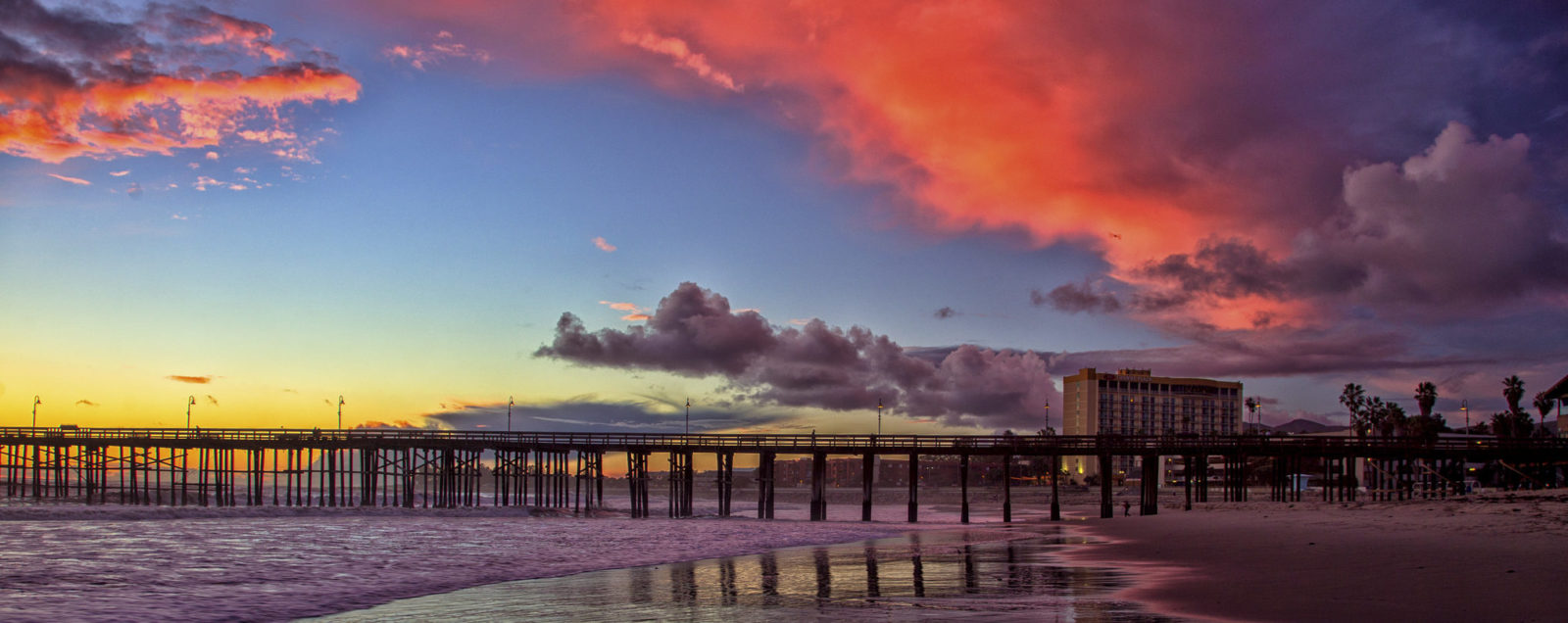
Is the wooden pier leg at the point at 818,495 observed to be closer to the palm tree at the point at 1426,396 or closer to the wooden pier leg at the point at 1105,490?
the wooden pier leg at the point at 1105,490

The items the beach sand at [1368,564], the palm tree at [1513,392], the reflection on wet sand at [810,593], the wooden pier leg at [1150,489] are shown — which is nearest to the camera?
the beach sand at [1368,564]

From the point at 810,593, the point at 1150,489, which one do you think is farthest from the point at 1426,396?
the point at 810,593

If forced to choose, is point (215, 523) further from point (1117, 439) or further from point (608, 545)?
point (1117, 439)

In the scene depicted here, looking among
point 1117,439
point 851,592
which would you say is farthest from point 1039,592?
point 1117,439

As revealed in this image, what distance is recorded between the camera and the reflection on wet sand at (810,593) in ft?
42.8

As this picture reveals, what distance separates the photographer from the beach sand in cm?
1159

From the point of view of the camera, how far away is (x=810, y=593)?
623 inches

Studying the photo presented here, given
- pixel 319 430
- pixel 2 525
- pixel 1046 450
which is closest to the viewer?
pixel 2 525

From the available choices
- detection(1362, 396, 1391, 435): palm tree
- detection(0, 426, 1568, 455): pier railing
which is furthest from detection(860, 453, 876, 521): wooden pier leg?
detection(1362, 396, 1391, 435): palm tree

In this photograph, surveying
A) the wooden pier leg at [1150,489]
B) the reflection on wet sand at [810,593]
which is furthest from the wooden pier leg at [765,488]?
the reflection on wet sand at [810,593]

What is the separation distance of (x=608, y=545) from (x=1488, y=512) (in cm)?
2438

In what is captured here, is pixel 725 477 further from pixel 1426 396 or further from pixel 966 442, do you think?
pixel 1426 396

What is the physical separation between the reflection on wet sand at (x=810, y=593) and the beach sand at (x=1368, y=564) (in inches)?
52.0

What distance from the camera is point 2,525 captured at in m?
36.2
